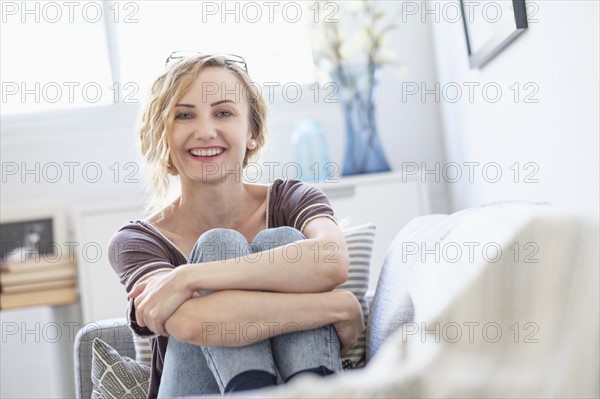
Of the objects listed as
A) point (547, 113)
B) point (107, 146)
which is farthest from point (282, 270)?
point (107, 146)

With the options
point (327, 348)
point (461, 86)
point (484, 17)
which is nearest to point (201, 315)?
point (327, 348)

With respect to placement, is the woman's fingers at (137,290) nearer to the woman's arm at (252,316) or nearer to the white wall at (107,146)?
the woman's arm at (252,316)

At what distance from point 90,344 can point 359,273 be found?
60 centimetres

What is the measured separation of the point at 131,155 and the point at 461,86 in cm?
121

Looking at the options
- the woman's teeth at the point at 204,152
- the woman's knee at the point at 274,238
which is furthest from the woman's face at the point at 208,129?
the woman's knee at the point at 274,238

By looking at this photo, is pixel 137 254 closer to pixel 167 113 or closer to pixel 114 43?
pixel 167 113

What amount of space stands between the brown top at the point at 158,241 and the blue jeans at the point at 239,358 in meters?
0.13

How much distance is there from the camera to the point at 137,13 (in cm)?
319

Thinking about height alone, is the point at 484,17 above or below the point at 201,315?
above

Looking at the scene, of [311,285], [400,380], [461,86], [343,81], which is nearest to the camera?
[400,380]

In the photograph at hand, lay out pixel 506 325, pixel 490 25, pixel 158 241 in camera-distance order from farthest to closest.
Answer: pixel 490 25 < pixel 158 241 < pixel 506 325

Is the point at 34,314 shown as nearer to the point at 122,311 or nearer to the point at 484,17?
the point at 122,311

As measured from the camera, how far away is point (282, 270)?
1.50 metres

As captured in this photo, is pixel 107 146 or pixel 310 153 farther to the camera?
pixel 107 146
